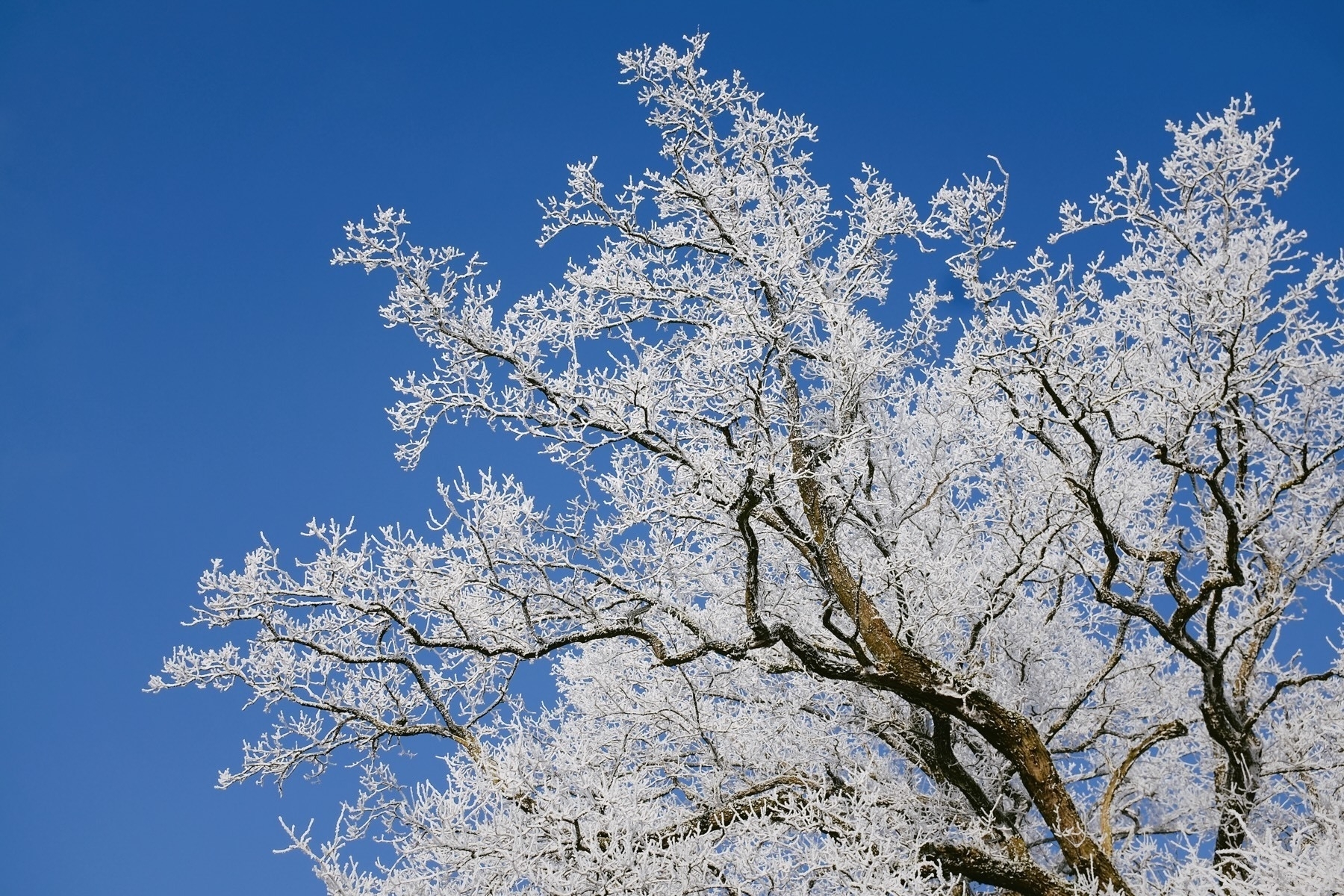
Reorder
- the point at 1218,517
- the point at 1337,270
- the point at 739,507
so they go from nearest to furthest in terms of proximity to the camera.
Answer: the point at 739,507 < the point at 1337,270 < the point at 1218,517

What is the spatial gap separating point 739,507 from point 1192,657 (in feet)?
12.0

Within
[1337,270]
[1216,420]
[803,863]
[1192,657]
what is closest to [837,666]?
[803,863]

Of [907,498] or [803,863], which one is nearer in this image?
[803,863]

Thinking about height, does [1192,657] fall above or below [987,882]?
above

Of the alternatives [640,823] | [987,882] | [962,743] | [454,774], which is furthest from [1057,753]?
[454,774]

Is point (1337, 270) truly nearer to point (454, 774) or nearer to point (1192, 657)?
point (1192, 657)

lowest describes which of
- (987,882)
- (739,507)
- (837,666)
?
(987,882)

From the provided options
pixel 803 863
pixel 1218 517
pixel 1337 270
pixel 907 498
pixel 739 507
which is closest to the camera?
pixel 739 507

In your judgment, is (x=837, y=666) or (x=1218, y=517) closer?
(x=837, y=666)

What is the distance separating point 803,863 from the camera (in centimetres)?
706

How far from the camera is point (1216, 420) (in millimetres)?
7332

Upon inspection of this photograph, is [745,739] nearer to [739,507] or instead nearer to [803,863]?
[803,863]

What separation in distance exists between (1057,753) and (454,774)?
5563 millimetres

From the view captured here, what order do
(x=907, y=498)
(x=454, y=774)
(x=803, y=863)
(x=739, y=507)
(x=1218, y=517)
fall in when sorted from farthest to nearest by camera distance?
(x=907, y=498), (x=1218, y=517), (x=454, y=774), (x=803, y=863), (x=739, y=507)
